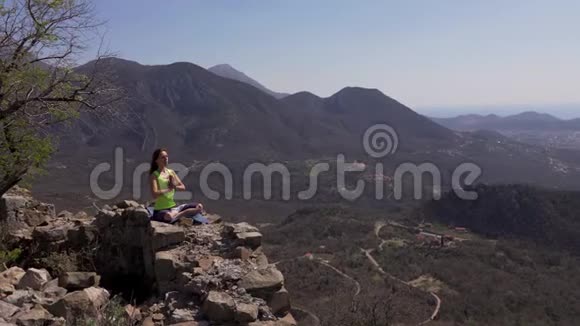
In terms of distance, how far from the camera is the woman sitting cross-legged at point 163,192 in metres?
8.29

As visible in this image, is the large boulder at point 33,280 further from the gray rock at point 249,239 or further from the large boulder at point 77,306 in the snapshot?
the gray rock at point 249,239

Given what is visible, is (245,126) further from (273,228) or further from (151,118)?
(273,228)

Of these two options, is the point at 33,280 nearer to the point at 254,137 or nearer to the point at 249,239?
the point at 249,239

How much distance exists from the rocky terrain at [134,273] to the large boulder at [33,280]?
0.01 metres

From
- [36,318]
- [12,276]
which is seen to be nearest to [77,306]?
[36,318]

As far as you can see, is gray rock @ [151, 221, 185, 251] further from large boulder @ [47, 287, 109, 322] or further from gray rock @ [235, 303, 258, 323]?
gray rock @ [235, 303, 258, 323]

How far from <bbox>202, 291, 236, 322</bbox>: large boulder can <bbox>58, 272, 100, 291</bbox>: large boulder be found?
207 cm

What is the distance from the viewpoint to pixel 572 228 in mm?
40469

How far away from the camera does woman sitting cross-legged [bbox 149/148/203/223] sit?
829 cm

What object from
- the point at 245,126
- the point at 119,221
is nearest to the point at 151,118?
the point at 245,126

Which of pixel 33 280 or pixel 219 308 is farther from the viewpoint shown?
pixel 33 280

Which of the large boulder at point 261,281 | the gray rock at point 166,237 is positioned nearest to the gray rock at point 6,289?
the gray rock at point 166,237

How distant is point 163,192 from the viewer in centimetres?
830

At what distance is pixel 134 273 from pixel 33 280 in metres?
1.99
